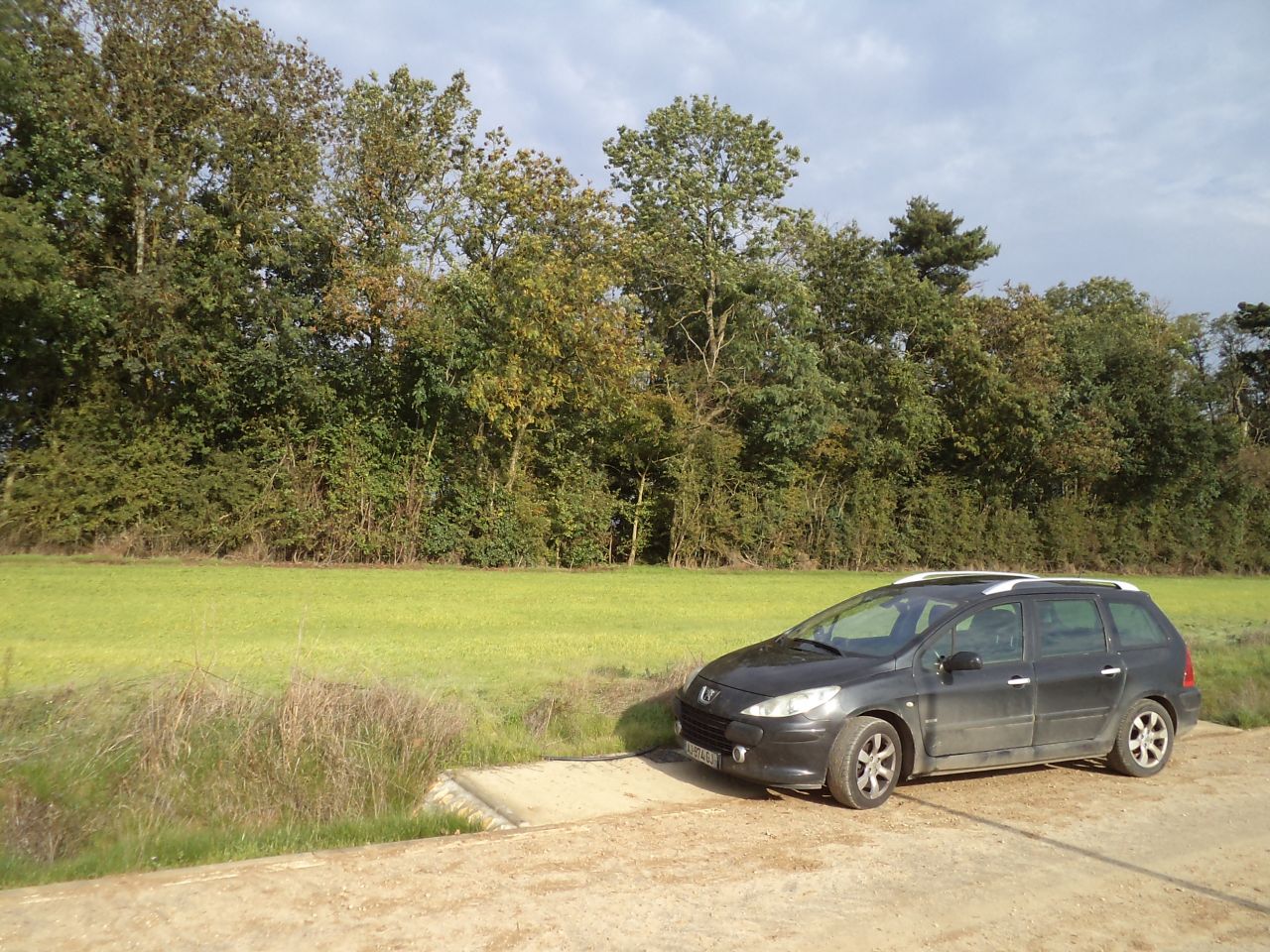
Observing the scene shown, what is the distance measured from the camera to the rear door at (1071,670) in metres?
7.80

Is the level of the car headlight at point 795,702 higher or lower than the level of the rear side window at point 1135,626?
lower

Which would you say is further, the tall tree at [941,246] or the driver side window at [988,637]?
the tall tree at [941,246]

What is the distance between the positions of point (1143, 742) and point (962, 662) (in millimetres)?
2298

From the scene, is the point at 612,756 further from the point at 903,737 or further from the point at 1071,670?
the point at 1071,670

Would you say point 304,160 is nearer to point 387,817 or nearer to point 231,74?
point 231,74

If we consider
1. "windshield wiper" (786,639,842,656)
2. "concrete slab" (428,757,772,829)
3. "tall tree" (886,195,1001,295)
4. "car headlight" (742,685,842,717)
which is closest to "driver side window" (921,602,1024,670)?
"windshield wiper" (786,639,842,656)

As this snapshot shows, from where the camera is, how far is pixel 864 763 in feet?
23.0

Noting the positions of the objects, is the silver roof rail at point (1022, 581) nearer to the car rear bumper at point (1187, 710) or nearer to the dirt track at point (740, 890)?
the car rear bumper at point (1187, 710)

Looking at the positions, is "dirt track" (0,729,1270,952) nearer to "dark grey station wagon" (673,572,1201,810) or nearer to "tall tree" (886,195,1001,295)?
"dark grey station wagon" (673,572,1201,810)

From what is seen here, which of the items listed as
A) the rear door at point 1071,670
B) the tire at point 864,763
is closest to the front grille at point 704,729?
the tire at point 864,763

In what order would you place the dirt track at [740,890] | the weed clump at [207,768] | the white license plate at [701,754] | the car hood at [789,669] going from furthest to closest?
the white license plate at [701,754] → the car hood at [789,669] → the weed clump at [207,768] → the dirt track at [740,890]

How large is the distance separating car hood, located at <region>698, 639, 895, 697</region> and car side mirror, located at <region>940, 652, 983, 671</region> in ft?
1.46

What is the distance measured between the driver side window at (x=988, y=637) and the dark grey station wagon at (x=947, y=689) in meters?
0.01

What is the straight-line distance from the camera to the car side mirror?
23.9 ft
